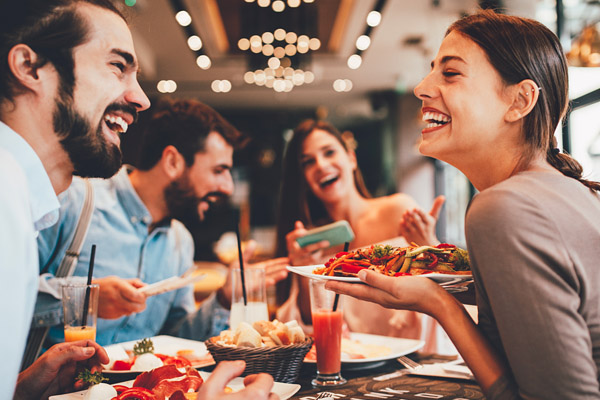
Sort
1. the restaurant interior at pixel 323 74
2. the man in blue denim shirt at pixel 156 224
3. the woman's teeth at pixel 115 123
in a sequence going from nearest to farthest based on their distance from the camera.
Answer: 1. the woman's teeth at pixel 115 123
2. the man in blue denim shirt at pixel 156 224
3. the restaurant interior at pixel 323 74

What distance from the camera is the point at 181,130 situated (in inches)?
121

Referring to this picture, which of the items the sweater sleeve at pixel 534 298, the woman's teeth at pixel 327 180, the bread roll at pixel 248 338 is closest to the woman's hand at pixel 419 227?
the woman's teeth at pixel 327 180

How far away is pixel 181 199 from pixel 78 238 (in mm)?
760

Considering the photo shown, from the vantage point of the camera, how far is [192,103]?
318 centimetres

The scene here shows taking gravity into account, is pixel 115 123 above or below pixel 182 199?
above

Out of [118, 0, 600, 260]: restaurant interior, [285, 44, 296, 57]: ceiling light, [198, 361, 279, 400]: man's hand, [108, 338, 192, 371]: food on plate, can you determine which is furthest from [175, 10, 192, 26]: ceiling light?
[198, 361, 279, 400]: man's hand

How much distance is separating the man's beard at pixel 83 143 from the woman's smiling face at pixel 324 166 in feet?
6.62

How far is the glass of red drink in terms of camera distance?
1.60 meters

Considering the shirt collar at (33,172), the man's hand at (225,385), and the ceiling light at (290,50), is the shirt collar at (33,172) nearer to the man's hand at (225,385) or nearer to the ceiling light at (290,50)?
the man's hand at (225,385)

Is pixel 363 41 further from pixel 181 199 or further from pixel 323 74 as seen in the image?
pixel 181 199

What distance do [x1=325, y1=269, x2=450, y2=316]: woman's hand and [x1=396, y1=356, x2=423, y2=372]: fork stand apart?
511 mm

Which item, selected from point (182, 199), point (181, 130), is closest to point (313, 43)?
point (181, 130)

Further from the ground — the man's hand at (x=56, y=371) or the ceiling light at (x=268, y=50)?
the ceiling light at (x=268, y=50)

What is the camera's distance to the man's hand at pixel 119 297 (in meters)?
2.02
